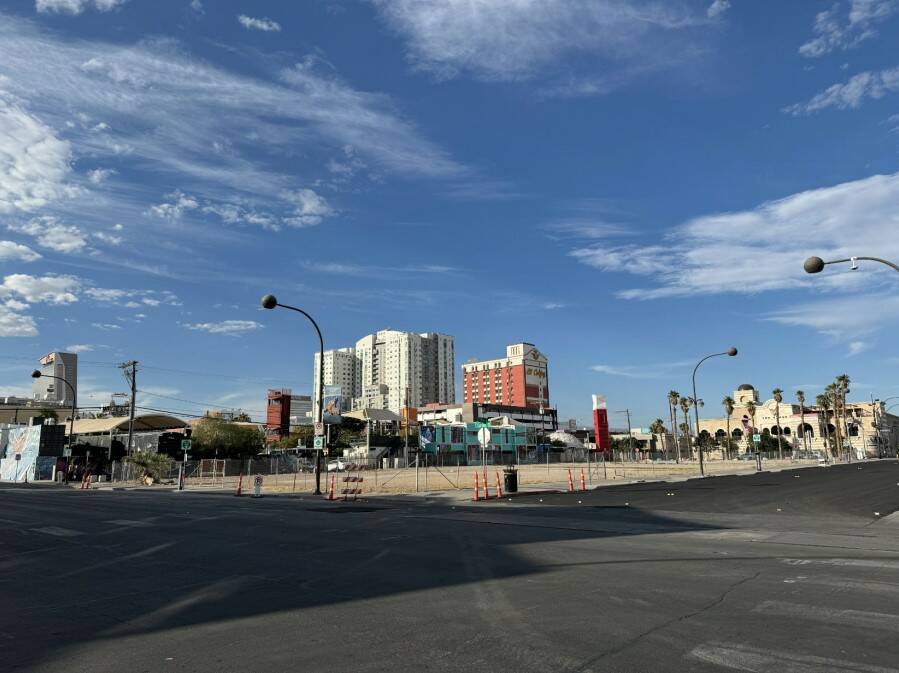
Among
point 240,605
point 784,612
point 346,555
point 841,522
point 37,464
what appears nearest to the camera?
point 784,612

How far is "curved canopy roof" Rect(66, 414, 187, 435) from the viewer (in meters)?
99.0

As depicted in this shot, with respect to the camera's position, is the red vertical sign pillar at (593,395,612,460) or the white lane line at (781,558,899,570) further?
the red vertical sign pillar at (593,395,612,460)

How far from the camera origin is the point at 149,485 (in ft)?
167

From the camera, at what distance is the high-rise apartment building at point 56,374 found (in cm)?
15488

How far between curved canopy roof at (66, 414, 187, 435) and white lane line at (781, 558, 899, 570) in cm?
10177

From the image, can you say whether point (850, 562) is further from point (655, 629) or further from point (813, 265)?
point (813, 265)

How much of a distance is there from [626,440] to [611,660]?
591 feet

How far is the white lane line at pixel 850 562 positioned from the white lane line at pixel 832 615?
10.9 feet

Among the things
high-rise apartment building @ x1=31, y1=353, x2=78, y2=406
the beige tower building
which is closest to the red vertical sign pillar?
the beige tower building

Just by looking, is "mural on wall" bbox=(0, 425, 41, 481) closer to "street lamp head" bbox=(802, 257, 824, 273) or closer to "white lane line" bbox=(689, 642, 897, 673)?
"street lamp head" bbox=(802, 257, 824, 273)

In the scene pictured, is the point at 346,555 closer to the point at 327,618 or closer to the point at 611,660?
the point at 327,618

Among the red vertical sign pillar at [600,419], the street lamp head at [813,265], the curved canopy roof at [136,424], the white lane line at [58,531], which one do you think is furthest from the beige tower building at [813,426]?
the white lane line at [58,531]

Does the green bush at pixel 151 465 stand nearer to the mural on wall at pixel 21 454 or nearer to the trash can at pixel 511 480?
the mural on wall at pixel 21 454

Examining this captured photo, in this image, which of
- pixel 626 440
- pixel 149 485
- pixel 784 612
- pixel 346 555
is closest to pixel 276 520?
pixel 346 555
